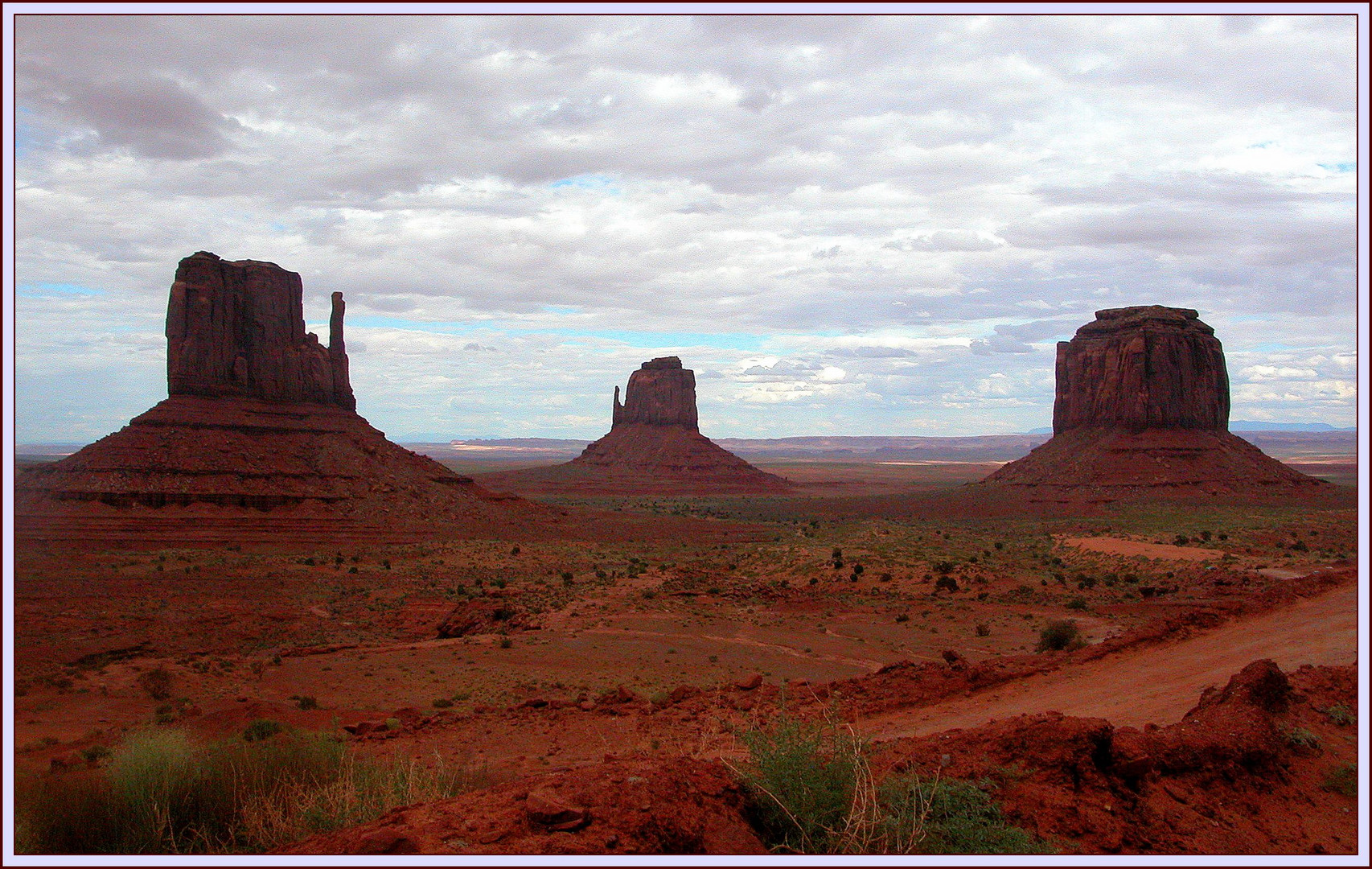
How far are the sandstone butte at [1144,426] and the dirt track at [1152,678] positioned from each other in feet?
201

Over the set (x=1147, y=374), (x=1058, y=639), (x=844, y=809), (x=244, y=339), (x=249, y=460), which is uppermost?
(x=244, y=339)

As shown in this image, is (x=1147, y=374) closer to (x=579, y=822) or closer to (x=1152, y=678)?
(x=1152, y=678)

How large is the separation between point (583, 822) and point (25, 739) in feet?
41.1

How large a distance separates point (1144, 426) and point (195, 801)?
92599 millimetres

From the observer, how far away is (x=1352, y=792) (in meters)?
8.30

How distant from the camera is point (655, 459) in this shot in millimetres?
129000

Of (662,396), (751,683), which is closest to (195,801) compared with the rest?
(751,683)

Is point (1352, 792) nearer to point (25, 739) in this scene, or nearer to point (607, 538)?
point (25, 739)

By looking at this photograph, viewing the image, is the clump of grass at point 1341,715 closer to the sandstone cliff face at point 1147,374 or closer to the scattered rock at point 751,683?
the scattered rock at point 751,683

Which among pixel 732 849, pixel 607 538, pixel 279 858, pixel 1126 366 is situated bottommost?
pixel 607 538

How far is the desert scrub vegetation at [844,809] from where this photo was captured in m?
5.99

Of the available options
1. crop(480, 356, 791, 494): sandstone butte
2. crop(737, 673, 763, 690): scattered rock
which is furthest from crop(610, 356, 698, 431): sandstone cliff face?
crop(737, 673, 763, 690): scattered rock

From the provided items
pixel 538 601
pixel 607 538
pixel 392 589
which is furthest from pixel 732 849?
pixel 607 538

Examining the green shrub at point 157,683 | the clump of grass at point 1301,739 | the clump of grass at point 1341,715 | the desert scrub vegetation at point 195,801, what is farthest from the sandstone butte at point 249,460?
the clump of grass at point 1301,739
